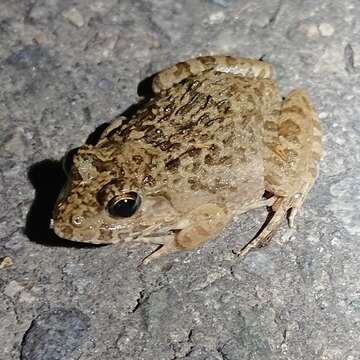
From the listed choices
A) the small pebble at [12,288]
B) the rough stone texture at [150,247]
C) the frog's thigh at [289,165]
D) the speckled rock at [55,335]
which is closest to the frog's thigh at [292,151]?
the frog's thigh at [289,165]

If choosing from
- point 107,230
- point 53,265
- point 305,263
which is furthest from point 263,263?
point 53,265

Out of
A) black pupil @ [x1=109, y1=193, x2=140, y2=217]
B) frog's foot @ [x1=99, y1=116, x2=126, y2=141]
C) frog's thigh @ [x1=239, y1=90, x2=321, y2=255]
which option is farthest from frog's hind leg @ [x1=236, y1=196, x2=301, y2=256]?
frog's foot @ [x1=99, y1=116, x2=126, y2=141]

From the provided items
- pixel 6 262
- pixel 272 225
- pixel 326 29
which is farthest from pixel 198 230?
pixel 326 29

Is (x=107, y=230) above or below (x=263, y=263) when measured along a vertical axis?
above

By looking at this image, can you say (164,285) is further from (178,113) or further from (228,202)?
(178,113)

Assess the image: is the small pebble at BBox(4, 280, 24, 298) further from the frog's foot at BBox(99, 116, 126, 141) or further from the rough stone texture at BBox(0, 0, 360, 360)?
the frog's foot at BBox(99, 116, 126, 141)

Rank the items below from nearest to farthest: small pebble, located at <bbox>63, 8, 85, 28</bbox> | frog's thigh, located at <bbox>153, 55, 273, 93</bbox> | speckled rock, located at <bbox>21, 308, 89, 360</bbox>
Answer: speckled rock, located at <bbox>21, 308, 89, 360</bbox>, frog's thigh, located at <bbox>153, 55, 273, 93</bbox>, small pebble, located at <bbox>63, 8, 85, 28</bbox>
